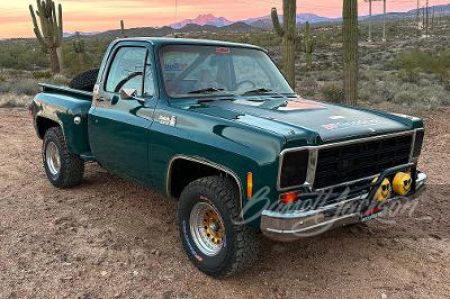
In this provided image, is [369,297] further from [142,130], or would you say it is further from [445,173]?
[445,173]

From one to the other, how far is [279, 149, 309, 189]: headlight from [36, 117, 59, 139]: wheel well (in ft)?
13.8

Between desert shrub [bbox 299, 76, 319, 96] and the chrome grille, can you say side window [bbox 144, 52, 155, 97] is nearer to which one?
the chrome grille

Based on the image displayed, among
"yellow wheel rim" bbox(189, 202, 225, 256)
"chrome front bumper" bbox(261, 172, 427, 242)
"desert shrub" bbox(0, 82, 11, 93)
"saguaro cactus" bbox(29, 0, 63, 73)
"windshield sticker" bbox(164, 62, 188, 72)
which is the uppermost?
"saguaro cactus" bbox(29, 0, 63, 73)

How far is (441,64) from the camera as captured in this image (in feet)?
76.5

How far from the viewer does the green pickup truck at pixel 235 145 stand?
333cm

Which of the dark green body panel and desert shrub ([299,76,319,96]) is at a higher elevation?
the dark green body panel

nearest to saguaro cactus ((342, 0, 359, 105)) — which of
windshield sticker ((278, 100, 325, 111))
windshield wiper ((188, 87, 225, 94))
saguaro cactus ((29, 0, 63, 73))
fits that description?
windshield sticker ((278, 100, 325, 111))

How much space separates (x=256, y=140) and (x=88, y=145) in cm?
280

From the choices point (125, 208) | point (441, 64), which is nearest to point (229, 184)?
point (125, 208)

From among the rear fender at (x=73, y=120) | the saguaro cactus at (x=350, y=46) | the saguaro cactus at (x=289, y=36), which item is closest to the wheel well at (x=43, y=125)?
the rear fender at (x=73, y=120)

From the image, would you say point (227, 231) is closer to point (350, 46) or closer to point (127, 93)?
point (127, 93)

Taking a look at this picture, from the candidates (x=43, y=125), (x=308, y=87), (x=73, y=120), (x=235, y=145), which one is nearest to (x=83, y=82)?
(x=43, y=125)

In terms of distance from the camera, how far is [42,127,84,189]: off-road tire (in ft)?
19.2

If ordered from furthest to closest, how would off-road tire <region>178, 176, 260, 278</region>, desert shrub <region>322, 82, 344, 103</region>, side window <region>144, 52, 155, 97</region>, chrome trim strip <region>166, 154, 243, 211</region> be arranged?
desert shrub <region>322, 82, 344, 103</region>, side window <region>144, 52, 155, 97</region>, off-road tire <region>178, 176, 260, 278</region>, chrome trim strip <region>166, 154, 243, 211</region>
